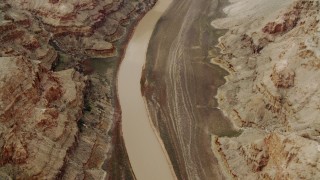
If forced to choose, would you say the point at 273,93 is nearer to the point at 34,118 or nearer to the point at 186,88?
Result: the point at 186,88

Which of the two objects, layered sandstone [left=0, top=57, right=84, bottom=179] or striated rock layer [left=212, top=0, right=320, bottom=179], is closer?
striated rock layer [left=212, top=0, right=320, bottom=179]

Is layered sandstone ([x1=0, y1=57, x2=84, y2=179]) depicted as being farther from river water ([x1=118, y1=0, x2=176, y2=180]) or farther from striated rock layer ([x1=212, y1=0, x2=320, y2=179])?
striated rock layer ([x1=212, y1=0, x2=320, y2=179])

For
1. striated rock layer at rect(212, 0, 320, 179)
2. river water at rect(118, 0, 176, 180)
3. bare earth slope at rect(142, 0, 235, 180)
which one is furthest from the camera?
bare earth slope at rect(142, 0, 235, 180)

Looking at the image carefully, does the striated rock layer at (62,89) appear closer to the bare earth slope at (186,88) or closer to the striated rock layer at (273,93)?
the bare earth slope at (186,88)

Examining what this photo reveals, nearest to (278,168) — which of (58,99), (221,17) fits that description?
(58,99)

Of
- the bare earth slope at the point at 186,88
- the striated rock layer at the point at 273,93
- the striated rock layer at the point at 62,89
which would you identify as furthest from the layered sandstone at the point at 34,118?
the striated rock layer at the point at 273,93

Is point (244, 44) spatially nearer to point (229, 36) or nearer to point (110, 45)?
point (229, 36)

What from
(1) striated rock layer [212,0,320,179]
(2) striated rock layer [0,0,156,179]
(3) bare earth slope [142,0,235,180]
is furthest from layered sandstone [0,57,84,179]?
(1) striated rock layer [212,0,320,179]
